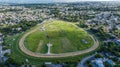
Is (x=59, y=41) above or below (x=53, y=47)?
above

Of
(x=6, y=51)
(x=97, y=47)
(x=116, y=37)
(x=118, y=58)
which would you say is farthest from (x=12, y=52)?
(x=116, y=37)

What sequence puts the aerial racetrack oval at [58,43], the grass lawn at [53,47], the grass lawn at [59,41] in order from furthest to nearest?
the grass lawn at [59,41]
the aerial racetrack oval at [58,43]
the grass lawn at [53,47]

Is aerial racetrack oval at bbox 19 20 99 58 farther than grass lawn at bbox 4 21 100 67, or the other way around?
aerial racetrack oval at bbox 19 20 99 58

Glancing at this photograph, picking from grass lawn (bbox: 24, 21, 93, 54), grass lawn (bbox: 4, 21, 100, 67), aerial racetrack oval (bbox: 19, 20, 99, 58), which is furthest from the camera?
grass lawn (bbox: 24, 21, 93, 54)

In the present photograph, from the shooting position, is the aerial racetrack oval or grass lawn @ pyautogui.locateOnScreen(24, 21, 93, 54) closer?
the aerial racetrack oval

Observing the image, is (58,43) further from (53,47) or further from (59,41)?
(53,47)

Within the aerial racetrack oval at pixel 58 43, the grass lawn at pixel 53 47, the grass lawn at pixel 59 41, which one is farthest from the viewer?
the grass lawn at pixel 59 41

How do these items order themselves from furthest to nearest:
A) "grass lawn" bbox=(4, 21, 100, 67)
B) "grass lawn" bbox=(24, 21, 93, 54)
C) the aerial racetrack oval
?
"grass lawn" bbox=(24, 21, 93, 54), the aerial racetrack oval, "grass lawn" bbox=(4, 21, 100, 67)

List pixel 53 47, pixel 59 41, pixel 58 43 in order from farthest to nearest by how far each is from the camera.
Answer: pixel 59 41 → pixel 58 43 → pixel 53 47

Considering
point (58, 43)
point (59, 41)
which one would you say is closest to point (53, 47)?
point (58, 43)
